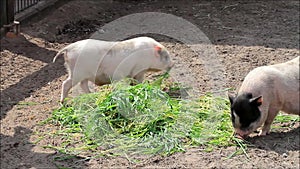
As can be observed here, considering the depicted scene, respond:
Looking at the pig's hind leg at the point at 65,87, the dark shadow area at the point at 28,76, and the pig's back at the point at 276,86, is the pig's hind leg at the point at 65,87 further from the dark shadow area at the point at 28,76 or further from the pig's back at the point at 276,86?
the pig's back at the point at 276,86

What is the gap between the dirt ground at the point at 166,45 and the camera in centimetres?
541

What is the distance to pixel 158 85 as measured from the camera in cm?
664

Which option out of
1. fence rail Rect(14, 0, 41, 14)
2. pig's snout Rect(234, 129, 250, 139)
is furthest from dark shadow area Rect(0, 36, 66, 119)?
pig's snout Rect(234, 129, 250, 139)

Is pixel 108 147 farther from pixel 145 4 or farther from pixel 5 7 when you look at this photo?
pixel 145 4

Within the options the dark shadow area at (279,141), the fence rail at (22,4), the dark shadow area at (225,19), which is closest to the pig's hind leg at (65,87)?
the dark shadow area at (279,141)

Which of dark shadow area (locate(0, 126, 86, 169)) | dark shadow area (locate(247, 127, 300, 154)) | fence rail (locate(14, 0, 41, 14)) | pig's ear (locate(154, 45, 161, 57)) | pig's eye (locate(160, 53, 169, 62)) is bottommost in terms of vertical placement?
dark shadow area (locate(0, 126, 86, 169))

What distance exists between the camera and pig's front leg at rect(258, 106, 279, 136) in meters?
5.79

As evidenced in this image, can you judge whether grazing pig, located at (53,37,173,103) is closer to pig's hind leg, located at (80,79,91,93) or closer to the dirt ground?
pig's hind leg, located at (80,79,91,93)

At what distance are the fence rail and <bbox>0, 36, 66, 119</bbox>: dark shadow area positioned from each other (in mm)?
857

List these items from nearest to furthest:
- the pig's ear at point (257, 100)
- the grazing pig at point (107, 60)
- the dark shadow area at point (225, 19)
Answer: the pig's ear at point (257, 100) < the grazing pig at point (107, 60) < the dark shadow area at point (225, 19)

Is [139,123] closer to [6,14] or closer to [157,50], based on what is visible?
[157,50]

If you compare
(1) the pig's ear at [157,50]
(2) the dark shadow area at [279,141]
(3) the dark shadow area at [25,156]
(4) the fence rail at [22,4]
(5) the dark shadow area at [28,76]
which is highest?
(1) the pig's ear at [157,50]

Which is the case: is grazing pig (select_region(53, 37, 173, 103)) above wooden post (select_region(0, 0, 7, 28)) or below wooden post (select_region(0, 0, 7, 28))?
above

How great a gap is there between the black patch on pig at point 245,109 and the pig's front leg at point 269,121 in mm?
203
